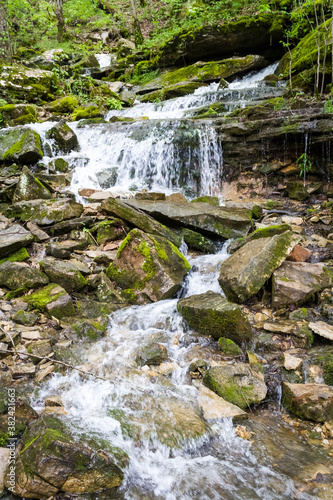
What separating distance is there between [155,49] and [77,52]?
6944 millimetres

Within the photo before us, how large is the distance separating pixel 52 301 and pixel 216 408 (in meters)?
2.47

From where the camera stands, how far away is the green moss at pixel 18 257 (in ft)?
16.6

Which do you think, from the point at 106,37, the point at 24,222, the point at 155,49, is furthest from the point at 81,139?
the point at 106,37

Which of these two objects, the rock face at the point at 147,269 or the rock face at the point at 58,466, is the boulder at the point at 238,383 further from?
the rock face at the point at 147,269

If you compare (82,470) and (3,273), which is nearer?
(82,470)

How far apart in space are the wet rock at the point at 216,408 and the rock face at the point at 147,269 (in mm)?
1893

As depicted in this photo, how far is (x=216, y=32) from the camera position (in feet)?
50.7

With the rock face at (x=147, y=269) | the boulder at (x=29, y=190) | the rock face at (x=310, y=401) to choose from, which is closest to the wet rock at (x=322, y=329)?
the rock face at (x=310, y=401)

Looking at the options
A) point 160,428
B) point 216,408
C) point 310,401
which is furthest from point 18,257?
point 310,401

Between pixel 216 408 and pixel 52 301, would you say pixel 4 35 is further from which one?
pixel 216 408

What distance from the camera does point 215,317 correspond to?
3967 millimetres

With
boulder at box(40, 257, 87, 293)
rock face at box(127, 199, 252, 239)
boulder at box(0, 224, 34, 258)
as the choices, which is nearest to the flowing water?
boulder at box(40, 257, 87, 293)

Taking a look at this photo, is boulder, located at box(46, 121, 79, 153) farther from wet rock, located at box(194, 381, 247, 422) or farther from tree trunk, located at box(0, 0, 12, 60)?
wet rock, located at box(194, 381, 247, 422)

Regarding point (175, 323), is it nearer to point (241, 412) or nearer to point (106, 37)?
point (241, 412)
